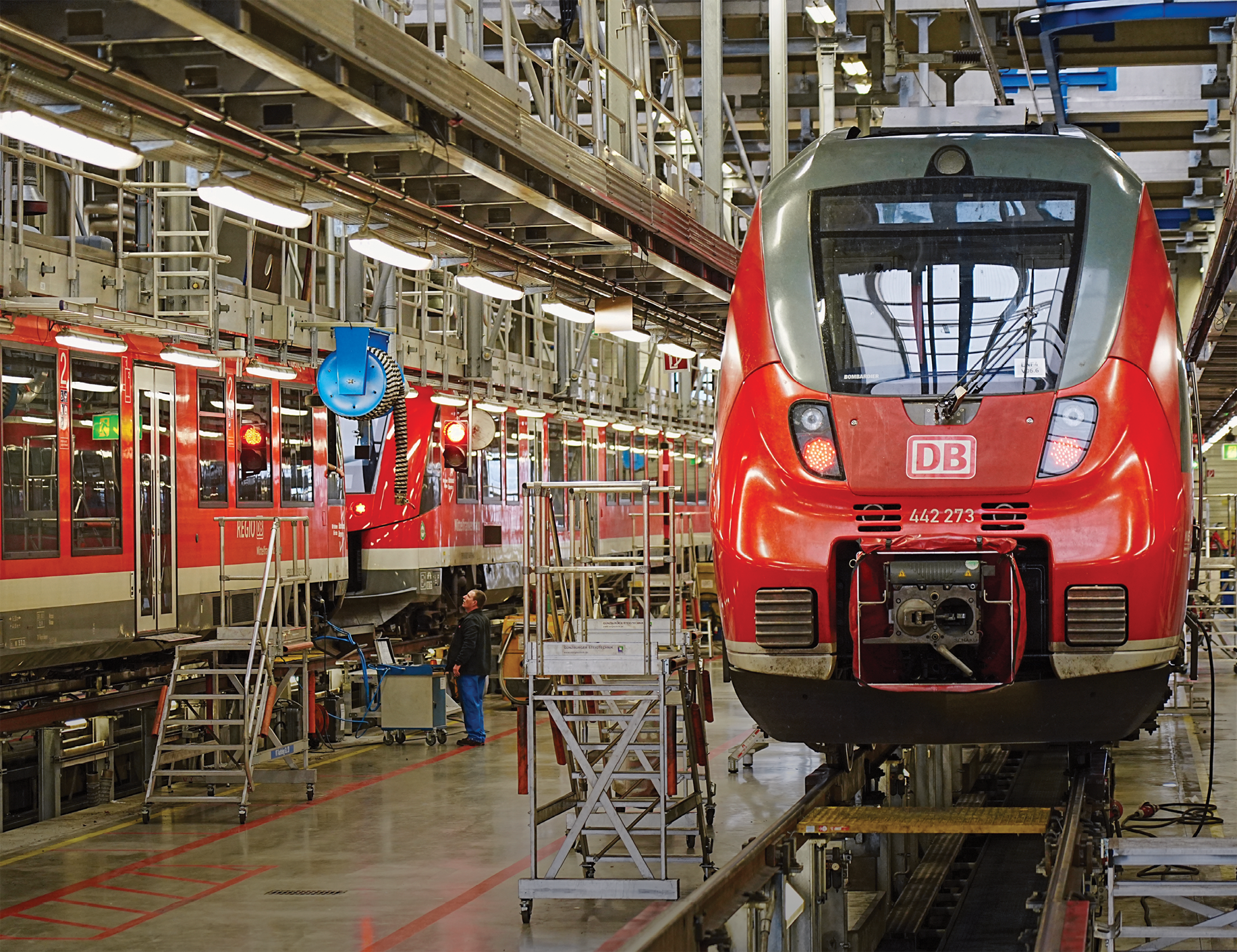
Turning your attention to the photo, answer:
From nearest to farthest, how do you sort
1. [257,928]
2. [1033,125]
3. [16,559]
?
[1033,125] < [257,928] < [16,559]

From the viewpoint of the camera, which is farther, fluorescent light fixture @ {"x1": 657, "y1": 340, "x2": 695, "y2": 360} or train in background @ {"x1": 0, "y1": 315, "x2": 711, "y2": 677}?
fluorescent light fixture @ {"x1": 657, "y1": 340, "x2": 695, "y2": 360}

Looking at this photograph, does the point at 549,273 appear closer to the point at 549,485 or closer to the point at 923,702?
the point at 549,485

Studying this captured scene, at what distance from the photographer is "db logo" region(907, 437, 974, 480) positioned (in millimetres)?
6820

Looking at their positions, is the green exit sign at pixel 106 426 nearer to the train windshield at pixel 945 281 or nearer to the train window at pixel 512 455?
the train windshield at pixel 945 281

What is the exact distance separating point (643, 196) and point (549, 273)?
3.72 feet

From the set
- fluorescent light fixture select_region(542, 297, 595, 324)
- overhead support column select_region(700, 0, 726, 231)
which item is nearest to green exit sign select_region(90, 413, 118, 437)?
fluorescent light fixture select_region(542, 297, 595, 324)

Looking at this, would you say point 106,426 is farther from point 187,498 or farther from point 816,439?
point 816,439

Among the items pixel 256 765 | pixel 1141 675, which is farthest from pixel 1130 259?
pixel 256 765

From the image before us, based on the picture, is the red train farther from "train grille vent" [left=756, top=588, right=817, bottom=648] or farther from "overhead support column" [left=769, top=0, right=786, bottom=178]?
"overhead support column" [left=769, top=0, right=786, bottom=178]

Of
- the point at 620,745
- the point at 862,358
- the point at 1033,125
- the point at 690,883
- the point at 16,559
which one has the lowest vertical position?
the point at 690,883

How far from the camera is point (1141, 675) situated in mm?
6773

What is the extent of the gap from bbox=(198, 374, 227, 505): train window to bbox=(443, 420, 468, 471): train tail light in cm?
464

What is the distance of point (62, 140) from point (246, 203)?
1.50m

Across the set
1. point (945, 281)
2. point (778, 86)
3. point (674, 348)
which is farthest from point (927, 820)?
point (778, 86)
